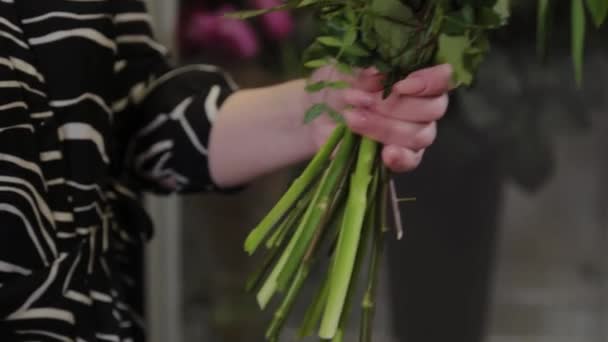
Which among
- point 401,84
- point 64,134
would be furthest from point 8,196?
point 401,84

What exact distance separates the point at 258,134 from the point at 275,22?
0.42 metres

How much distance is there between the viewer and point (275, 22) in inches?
41.4

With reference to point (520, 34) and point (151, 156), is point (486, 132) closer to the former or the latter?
point (520, 34)

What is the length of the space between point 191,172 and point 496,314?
0.57m

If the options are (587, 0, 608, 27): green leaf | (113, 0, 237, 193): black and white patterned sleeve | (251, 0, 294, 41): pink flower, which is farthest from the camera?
(251, 0, 294, 41): pink flower

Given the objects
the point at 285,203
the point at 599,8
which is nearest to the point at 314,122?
the point at 285,203

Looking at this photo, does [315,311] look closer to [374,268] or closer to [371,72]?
[374,268]

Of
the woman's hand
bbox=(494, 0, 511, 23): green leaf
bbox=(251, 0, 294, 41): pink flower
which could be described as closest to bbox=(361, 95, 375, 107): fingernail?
the woman's hand

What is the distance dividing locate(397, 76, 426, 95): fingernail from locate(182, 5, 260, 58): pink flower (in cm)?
59

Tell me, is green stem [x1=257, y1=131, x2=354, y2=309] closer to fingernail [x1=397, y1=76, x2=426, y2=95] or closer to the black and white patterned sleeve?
fingernail [x1=397, y1=76, x2=426, y2=95]

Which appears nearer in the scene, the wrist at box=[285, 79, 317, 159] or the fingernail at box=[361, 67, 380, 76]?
the fingernail at box=[361, 67, 380, 76]

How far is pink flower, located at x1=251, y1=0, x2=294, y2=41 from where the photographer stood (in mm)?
1032

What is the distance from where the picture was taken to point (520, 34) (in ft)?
3.16

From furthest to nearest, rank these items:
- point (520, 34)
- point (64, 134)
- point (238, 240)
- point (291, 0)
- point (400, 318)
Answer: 1. point (238, 240)
2. point (400, 318)
3. point (520, 34)
4. point (64, 134)
5. point (291, 0)
